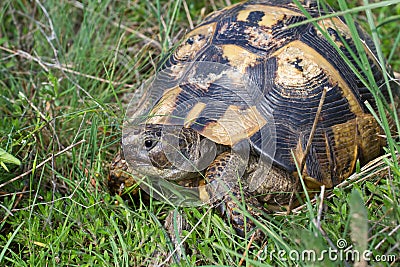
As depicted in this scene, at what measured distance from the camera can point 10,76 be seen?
3.57m

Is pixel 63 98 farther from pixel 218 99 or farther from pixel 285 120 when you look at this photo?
pixel 285 120

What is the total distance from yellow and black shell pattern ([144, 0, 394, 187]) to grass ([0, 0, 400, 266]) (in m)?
0.26

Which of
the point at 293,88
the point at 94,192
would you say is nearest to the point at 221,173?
the point at 293,88

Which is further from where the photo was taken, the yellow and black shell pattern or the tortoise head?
the yellow and black shell pattern

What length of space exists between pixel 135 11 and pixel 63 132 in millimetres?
1642

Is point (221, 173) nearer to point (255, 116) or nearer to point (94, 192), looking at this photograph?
point (255, 116)

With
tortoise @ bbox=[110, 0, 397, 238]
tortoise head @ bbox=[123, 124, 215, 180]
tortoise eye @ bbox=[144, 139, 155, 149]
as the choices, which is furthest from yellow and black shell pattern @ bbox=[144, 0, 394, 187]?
tortoise eye @ bbox=[144, 139, 155, 149]

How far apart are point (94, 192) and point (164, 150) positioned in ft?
1.99

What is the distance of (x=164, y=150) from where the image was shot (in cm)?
256

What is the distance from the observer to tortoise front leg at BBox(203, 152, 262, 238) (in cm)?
250

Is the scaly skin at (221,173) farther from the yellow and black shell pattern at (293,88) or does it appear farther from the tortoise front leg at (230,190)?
the yellow and black shell pattern at (293,88)

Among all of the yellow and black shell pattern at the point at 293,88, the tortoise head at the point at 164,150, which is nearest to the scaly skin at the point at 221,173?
the tortoise head at the point at 164,150

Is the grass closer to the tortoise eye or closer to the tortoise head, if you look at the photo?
the tortoise head

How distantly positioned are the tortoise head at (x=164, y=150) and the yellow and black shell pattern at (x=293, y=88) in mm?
108
